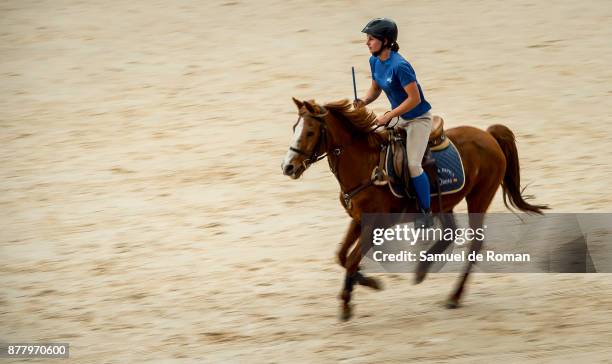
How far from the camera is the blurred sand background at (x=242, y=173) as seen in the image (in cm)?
871

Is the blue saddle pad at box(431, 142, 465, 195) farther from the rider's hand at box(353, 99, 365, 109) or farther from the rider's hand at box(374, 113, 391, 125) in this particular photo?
the rider's hand at box(353, 99, 365, 109)

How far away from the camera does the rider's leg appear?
28.7 feet

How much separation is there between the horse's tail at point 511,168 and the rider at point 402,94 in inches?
45.6

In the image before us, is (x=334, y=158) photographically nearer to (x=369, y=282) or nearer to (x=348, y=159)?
(x=348, y=159)

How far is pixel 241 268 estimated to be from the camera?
10297 mm

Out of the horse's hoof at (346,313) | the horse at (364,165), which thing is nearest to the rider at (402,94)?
the horse at (364,165)

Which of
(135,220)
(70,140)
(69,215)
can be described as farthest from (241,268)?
(70,140)

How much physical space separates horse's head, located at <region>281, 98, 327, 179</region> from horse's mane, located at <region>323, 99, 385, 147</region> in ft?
0.46

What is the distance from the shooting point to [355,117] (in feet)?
28.4

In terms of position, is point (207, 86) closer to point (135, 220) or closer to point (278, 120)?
point (278, 120)

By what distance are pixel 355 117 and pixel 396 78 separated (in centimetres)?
50

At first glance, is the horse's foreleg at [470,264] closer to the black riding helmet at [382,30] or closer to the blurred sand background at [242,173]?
the blurred sand background at [242,173]

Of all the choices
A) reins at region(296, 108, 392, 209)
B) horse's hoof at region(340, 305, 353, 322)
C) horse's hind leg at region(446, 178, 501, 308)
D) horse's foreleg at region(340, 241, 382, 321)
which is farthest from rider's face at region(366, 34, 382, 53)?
horse's hoof at region(340, 305, 353, 322)

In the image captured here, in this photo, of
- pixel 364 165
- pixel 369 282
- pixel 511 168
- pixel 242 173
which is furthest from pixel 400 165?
pixel 242 173
